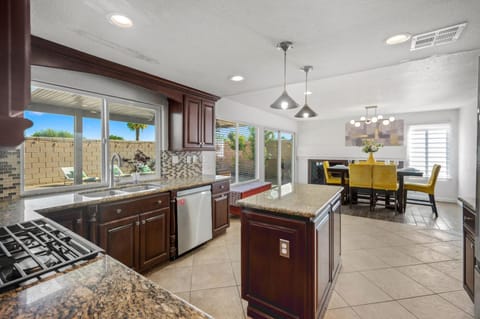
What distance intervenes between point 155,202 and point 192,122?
142 centimetres

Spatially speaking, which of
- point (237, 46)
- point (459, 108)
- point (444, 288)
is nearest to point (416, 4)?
point (237, 46)

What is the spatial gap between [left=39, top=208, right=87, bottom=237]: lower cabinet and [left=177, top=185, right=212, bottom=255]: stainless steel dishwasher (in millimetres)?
1007

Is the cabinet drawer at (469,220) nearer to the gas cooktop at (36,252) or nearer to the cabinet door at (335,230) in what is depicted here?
the cabinet door at (335,230)

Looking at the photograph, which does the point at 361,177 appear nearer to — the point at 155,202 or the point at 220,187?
the point at 220,187

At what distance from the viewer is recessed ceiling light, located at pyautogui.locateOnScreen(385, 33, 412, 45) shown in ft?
6.35

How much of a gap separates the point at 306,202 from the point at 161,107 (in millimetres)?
2581

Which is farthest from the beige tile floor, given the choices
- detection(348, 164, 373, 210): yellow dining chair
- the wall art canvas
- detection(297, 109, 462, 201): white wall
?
the wall art canvas

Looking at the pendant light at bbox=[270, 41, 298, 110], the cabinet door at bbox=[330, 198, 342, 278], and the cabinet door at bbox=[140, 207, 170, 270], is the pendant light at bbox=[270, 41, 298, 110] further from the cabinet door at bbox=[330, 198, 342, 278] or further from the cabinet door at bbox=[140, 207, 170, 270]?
the cabinet door at bbox=[140, 207, 170, 270]

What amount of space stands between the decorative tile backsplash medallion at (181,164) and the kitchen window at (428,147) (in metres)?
5.89

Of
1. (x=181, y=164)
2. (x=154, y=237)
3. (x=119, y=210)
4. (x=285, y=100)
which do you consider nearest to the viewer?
(x=119, y=210)

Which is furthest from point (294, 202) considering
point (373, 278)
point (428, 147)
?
point (428, 147)

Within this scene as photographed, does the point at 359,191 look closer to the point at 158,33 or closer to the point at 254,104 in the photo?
the point at 254,104

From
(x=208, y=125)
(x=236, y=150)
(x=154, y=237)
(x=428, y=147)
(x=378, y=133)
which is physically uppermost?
(x=378, y=133)

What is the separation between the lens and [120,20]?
1692mm
